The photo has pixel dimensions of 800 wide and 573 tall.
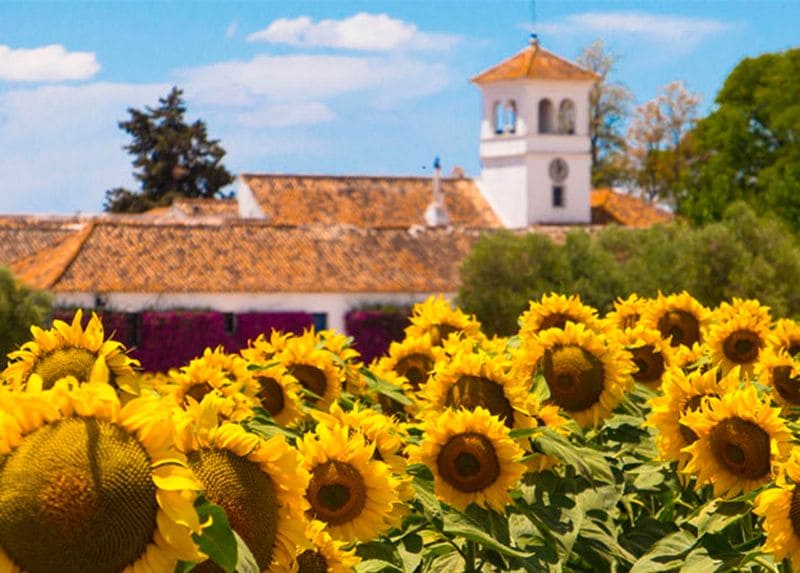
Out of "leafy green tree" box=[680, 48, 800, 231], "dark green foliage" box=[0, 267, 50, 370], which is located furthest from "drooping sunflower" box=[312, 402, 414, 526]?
"leafy green tree" box=[680, 48, 800, 231]

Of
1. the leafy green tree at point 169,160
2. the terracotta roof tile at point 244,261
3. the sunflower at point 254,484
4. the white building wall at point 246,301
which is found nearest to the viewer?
the sunflower at point 254,484

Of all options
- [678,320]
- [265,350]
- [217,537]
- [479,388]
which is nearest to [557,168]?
[678,320]

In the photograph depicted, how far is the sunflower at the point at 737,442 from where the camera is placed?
6.43 m

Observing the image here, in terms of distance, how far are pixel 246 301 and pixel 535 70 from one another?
2932 cm

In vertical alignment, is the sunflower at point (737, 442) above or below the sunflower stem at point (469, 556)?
above

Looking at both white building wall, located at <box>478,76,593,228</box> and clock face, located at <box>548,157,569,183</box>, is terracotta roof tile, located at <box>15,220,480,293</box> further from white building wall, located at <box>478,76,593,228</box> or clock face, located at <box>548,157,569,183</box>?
clock face, located at <box>548,157,569,183</box>

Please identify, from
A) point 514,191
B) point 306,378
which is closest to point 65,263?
point 514,191

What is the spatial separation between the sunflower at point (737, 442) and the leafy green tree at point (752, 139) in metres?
62.3

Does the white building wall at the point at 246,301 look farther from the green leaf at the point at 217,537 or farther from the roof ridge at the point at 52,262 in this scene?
the green leaf at the point at 217,537

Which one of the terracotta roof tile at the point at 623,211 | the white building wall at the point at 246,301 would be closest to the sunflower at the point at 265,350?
the white building wall at the point at 246,301

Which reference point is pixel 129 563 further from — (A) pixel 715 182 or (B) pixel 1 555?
(A) pixel 715 182

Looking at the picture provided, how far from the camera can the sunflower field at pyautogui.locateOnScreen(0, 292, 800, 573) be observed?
135 inches

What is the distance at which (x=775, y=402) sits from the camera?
831 centimetres

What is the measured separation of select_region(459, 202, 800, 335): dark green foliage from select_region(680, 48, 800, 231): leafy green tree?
834 centimetres
